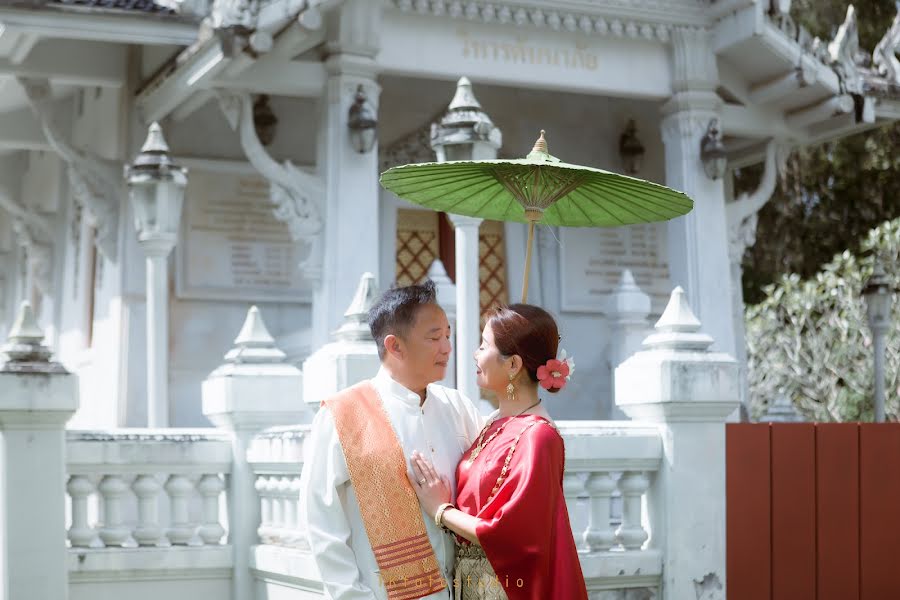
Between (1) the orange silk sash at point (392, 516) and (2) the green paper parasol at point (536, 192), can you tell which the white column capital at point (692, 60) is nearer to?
(2) the green paper parasol at point (536, 192)

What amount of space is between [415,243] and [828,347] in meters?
6.05

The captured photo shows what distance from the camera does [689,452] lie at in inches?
253

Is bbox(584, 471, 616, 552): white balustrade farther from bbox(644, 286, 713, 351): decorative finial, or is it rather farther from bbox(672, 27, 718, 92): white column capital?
bbox(672, 27, 718, 92): white column capital

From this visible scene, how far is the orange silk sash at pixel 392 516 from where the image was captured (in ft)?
14.3

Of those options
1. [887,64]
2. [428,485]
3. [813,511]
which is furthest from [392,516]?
[887,64]

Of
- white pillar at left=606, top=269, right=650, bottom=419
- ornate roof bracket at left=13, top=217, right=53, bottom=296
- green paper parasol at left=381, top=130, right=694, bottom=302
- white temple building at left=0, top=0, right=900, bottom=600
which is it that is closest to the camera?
green paper parasol at left=381, top=130, right=694, bottom=302

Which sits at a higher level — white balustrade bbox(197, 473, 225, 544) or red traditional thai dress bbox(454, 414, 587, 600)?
red traditional thai dress bbox(454, 414, 587, 600)

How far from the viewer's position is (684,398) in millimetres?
6340

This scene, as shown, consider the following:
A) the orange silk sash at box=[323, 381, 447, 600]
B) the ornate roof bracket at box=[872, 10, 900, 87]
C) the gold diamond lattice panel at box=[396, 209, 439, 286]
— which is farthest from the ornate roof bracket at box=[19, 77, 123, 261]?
the orange silk sash at box=[323, 381, 447, 600]

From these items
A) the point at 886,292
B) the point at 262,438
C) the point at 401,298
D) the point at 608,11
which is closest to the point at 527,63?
the point at 608,11

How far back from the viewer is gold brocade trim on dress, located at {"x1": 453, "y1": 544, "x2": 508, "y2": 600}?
4.32m

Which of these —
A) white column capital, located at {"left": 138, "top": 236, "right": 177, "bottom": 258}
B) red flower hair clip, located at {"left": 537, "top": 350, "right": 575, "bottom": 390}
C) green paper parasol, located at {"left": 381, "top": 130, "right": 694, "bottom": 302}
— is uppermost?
white column capital, located at {"left": 138, "top": 236, "right": 177, "bottom": 258}

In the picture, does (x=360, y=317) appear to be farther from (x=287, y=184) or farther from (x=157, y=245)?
(x=287, y=184)

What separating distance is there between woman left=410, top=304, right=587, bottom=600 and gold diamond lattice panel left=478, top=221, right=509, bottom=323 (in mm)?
9357
